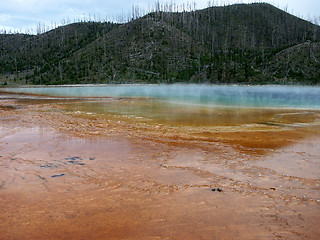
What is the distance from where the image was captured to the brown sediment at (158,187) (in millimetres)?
3826

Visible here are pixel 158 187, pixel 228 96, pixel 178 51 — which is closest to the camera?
pixel 158 187

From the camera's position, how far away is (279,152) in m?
8.05

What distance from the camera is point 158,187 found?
208 inches

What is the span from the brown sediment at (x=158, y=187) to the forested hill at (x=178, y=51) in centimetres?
6556

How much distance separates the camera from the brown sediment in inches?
151

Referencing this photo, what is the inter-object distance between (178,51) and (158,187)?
89787 mm

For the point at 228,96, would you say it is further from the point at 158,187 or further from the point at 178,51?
the point at 178,51

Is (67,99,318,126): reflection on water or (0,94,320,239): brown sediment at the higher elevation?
(67,99,318,126): reflection on water

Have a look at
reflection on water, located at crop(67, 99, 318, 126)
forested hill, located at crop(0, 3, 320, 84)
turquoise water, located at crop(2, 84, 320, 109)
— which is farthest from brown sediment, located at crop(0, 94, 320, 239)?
forested hill, located at crop(0, 3, 320, 84)

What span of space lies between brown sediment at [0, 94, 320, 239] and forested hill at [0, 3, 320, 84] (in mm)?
65556

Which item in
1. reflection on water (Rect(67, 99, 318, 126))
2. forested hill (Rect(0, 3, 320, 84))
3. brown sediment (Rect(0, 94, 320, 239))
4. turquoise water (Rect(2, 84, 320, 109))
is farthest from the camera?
forested hill (Rect(0, 3, 320, 84))

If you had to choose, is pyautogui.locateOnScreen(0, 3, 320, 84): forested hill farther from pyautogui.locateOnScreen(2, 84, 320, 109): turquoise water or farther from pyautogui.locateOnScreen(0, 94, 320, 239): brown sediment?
pyautogui.locateOnScreen(0, 94, 320, 239): brown sediment

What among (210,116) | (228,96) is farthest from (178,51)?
(210,116)

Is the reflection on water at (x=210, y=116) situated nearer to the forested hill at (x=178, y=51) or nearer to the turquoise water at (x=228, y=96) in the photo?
the turquoise water at (x=228, y=96)
